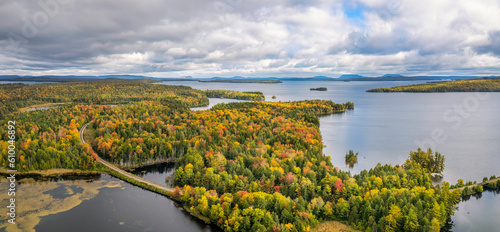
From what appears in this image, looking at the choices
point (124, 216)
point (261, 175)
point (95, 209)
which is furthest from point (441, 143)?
point (95, 209)

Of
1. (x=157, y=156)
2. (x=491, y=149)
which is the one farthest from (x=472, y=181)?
(x=157, y=156)

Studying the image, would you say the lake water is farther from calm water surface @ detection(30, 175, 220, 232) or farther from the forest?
the forest

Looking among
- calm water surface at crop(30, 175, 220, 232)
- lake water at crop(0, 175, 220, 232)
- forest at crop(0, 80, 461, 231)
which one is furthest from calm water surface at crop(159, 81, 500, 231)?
lake water at crop(0, 175, 220, 232)

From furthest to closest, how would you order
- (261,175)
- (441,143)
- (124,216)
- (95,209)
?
(441,143)
(261,175)
(95,209)
(124,216)

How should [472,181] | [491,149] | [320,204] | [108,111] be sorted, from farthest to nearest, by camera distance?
[108,111]
[491,149]
[472,181]
[320,204]

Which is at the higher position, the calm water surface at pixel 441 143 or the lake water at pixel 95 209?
the calm water surface at pixel 441 143

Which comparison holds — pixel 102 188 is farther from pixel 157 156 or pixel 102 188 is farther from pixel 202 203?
pixel 202 203

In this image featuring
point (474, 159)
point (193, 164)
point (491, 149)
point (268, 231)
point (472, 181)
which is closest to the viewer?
point (268, 231)

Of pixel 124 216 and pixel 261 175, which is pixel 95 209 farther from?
pixel 261 175

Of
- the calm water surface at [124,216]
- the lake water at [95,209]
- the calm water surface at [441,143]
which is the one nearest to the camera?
the calm water surface at [124,216]

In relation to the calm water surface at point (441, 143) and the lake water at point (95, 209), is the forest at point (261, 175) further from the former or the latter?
the calm water surface at point (441, 143)

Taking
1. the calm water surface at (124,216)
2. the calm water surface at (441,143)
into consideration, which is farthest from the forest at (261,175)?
the calm water surface at (441,143)
